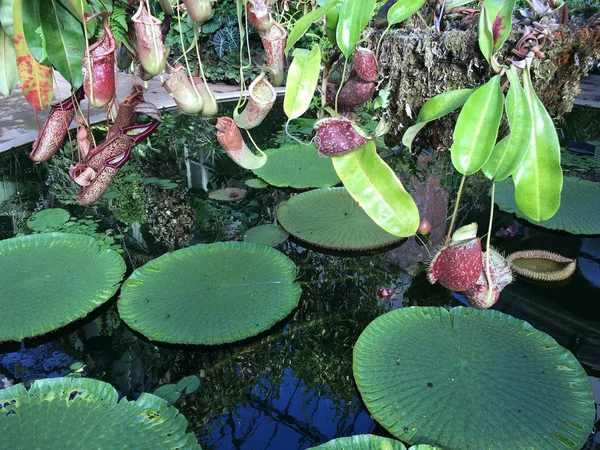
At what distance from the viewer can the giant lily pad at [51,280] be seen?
1.61 meters

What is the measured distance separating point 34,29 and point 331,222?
5.38 feet

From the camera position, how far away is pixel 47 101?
2.26ft

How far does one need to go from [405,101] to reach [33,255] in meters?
1.55

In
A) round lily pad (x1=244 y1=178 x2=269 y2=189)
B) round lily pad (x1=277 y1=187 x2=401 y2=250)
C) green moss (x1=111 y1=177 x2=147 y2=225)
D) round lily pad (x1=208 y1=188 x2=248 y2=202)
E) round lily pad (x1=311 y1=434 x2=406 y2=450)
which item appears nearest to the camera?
round lily pad (x1=311 y1=434 x2=406 y2=450)

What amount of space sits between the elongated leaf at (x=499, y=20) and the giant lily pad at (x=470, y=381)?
98cm

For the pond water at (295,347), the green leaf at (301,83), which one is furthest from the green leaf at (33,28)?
the pond water at (295,347)

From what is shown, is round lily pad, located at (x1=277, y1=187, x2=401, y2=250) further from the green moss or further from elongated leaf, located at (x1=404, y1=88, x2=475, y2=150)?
elongated leaf, located at (x1=404, y1=88, x2=475, y2=150)

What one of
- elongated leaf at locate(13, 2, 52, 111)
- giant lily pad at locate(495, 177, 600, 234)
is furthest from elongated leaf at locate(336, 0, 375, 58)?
giant lily pad at locate(495, 177, 600, 234)

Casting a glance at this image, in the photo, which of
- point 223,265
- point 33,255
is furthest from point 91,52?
point 33,255

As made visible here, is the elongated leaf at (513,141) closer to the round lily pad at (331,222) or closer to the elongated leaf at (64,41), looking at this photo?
the elongated leaf at (64,41)

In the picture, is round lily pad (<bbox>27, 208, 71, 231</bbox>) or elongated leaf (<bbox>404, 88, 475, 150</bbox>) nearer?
elongated leaf (<bbox>404, 88, 475, 150</bbox>)

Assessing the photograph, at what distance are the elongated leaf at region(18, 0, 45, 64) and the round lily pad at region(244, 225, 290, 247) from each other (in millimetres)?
1517

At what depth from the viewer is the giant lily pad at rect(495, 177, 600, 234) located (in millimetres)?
2150

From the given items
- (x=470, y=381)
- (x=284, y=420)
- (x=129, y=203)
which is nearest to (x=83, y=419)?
(x=284, y=420)
